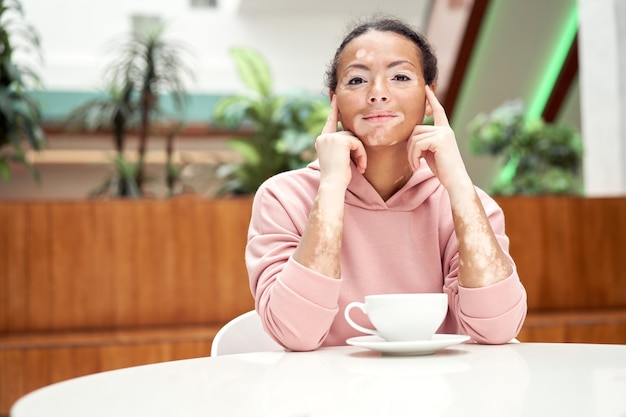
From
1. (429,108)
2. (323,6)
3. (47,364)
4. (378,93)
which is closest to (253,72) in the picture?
(47,364)

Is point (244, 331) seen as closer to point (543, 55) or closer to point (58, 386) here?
point (58, 386)

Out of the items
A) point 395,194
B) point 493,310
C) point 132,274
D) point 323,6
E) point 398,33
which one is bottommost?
point 132,274

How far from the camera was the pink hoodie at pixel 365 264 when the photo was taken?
1.25 m

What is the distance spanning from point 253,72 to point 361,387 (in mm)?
5020

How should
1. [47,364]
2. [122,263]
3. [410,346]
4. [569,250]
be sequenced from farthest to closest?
1. [569,250]
2. [122,263]
3. [47,364]
4. [410,346]

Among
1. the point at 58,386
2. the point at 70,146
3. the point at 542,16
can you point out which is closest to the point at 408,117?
the point at 58,386

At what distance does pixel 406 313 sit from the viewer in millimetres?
1103

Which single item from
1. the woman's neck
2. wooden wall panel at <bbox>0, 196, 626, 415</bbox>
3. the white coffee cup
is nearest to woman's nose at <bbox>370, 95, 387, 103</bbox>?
the woman's neck

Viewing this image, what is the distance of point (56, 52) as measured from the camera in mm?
8508

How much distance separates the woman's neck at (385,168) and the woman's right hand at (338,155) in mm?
37

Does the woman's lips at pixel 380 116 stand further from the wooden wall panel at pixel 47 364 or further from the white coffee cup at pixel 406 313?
the wooden wall panel at pixel 47 364

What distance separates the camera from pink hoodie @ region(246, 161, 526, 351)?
1.25m

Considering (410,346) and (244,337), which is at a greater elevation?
(410,346)

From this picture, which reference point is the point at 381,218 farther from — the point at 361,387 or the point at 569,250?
the point at 569,250
